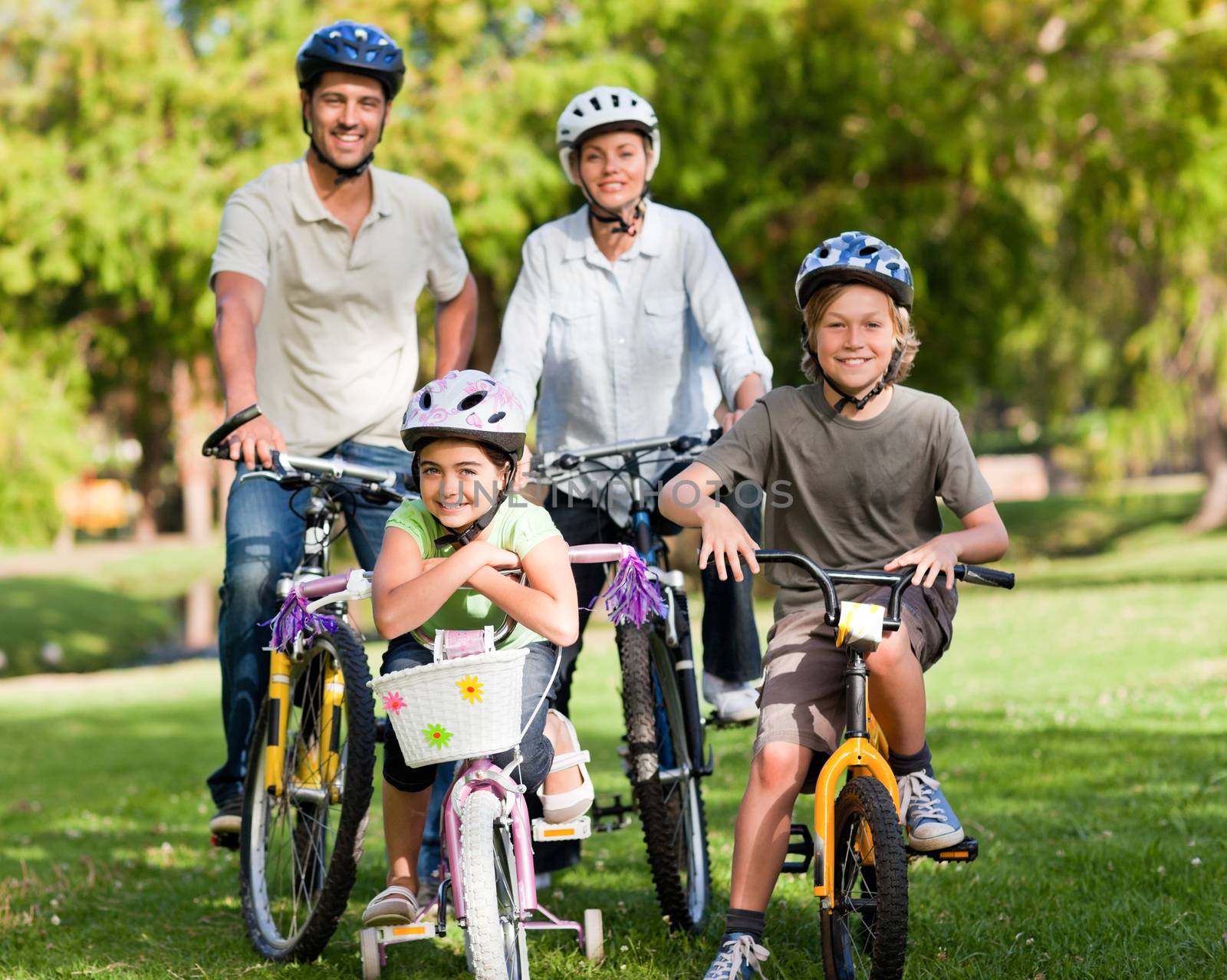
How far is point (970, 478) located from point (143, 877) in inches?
139

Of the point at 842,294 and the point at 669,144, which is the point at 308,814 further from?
the point at 669,144

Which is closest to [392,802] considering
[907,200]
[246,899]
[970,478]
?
[246,899]

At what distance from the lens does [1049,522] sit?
122 ft

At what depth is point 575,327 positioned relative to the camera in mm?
4836

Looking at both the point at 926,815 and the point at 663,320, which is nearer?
the point at 926,815

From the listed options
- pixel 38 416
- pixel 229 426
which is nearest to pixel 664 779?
pixel 229 426

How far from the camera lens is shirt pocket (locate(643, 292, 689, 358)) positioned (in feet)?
15.9

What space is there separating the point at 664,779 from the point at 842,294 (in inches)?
59.1

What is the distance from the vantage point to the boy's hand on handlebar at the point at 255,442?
4172mm

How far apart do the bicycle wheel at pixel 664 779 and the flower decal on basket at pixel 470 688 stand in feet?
3.13

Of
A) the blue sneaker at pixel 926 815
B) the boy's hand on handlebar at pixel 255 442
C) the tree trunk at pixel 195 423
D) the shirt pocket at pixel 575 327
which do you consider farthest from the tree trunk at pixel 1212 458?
the boy's hand on handlebar at pixel 255 442

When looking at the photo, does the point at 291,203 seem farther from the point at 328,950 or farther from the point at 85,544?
the point at 85,544

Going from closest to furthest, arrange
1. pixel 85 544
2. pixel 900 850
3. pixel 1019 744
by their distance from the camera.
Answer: pixel 900 850 → pixel 1019 744 → pixel 85 544

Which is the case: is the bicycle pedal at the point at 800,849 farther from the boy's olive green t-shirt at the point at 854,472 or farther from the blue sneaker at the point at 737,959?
the boy's olive green t-shirt at the point at 854,472
